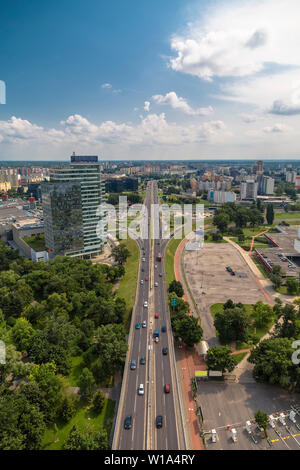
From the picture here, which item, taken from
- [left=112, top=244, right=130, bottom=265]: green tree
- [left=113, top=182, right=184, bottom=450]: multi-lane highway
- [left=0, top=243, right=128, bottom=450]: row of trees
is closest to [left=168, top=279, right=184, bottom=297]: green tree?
[left=113, top=182, right=184, bottom=450]: multi-lane highway

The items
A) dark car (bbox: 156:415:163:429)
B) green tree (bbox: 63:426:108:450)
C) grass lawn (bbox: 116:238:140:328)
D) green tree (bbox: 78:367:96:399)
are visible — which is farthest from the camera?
grass lawn (bbox: 116:238:140:328)

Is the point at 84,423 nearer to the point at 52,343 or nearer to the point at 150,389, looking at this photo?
the point at 150,389

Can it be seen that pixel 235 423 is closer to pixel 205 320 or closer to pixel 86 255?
pixel 205 320

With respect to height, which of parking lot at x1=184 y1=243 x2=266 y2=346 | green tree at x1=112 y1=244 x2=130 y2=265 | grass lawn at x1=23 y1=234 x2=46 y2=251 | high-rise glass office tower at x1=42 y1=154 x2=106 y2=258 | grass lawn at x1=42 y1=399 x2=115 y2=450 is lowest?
grass lawn at x1=42 y1=399 x2=115 y2=450

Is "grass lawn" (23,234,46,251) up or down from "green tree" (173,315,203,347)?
up

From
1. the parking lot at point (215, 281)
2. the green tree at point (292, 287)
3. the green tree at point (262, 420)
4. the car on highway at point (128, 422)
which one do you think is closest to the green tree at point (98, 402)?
the car on highway at point (128, 422)

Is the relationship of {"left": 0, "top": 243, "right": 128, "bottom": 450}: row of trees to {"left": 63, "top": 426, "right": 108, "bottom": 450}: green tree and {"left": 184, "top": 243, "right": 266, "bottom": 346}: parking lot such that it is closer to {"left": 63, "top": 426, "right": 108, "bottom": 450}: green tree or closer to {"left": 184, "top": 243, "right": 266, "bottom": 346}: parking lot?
{"left": 63, "top": 426, "right": 108, "bottom": 450}: green tree
